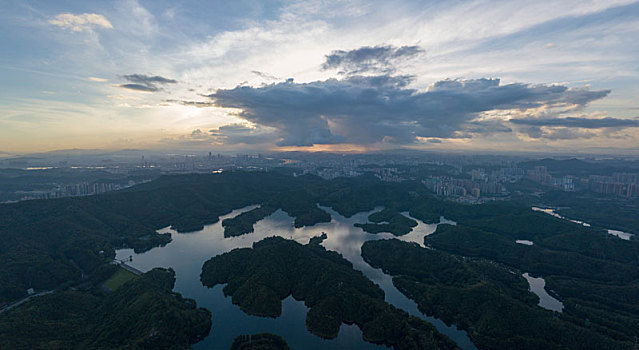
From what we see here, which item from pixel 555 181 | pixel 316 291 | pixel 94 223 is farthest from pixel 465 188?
pixel 94 223

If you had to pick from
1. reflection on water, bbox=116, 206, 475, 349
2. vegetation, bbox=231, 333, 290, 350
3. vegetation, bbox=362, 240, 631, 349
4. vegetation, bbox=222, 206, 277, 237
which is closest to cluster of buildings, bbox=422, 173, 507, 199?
reflection on water, bbox=116, 206, 475, 349

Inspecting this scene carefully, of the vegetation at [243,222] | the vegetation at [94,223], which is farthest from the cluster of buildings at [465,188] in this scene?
the vegetation at [243,222]

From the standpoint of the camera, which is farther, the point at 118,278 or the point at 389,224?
the point at 389,224

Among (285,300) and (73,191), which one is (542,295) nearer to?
(285,300)

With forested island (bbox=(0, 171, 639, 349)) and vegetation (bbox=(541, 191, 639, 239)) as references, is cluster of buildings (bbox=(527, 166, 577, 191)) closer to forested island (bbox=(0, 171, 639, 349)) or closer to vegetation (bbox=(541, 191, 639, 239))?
vegetation (bbox=(541, 191, 639, 239))

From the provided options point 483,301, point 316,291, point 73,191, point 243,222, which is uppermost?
point 73,191

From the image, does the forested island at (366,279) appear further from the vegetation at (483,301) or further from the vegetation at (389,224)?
the vegetation at (389,224)
